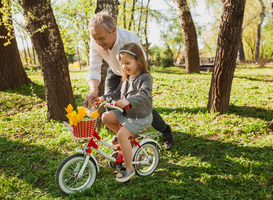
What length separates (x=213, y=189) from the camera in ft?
8.83

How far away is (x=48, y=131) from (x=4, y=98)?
3.27 meters

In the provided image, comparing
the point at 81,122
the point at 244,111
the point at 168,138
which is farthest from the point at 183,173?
the point at 244,111

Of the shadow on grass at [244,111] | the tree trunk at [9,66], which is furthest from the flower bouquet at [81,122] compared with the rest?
the tree trunk at [9,66]

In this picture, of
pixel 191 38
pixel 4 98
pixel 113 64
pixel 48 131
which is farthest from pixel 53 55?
pixel 191 38

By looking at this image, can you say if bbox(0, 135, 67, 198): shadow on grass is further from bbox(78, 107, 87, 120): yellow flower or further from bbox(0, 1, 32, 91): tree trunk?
A: bbox(0, 1, 32, 91): tree trunk

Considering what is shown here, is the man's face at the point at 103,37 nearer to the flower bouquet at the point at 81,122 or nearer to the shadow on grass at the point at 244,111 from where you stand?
the flower bouquet at the point at 81,122

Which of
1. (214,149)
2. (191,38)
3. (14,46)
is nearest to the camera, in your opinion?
(214,149)

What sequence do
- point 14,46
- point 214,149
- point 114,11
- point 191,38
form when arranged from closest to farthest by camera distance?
point 214,149
point 114,11
point 14,46
point 191,38

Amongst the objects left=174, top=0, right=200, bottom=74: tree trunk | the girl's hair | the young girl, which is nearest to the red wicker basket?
the young girl

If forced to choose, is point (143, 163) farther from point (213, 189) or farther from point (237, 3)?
point (237, 3)

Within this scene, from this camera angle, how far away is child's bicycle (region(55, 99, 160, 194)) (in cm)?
237

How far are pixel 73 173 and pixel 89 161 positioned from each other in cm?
24

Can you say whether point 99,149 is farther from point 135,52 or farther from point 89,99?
point 135,52

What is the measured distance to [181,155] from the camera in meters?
3.70
